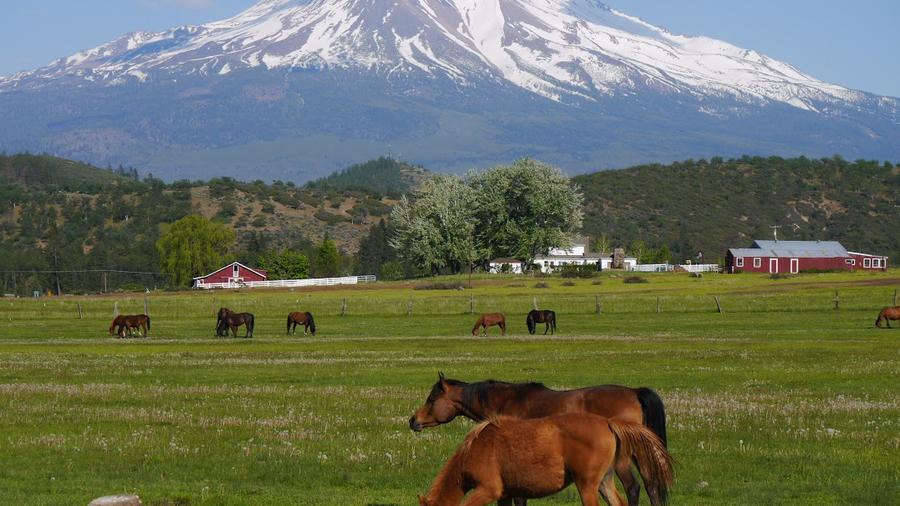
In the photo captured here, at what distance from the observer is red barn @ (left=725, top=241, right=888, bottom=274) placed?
431 feet

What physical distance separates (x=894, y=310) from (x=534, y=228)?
6965 centimetres

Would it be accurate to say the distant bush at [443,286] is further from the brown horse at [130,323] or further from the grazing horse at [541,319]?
the brown horse at [130,323]

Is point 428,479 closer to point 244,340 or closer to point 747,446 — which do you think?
point 747,446

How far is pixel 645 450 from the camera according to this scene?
40.8ft

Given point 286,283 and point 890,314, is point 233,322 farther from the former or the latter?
point 286,283

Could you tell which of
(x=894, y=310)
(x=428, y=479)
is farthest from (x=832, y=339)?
(x=428, y=479)

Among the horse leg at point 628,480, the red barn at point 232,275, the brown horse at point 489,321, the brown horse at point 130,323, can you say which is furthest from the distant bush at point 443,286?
the horse leg at point 628,480

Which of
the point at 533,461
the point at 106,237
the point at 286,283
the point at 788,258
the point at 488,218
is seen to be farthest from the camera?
the point at 106,237

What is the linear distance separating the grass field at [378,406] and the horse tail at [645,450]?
322 centimetres

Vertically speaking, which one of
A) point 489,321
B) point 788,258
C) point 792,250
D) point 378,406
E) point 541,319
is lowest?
point 378,406

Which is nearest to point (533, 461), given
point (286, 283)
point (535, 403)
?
point (535, 403)

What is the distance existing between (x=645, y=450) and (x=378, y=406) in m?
12.6

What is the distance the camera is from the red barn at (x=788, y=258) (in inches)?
5172

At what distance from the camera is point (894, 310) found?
184ft
